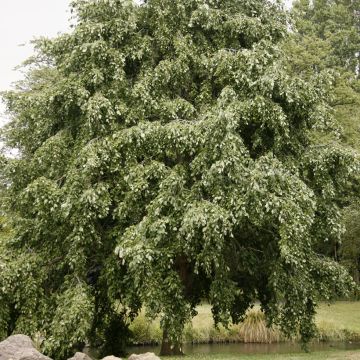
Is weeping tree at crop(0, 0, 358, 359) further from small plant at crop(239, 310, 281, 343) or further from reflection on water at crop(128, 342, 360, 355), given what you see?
small plant at crop(239, 310, 281, 343)

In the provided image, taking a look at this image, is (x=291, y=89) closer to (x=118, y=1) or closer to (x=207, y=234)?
(x=207, y=234)

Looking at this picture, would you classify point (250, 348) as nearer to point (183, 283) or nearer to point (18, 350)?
point (183, 283)

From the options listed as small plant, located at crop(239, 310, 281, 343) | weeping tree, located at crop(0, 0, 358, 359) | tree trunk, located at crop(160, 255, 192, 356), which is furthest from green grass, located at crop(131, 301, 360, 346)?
weeping tree, located at crop(0, 0, 358, 359)

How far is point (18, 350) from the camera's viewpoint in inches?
371

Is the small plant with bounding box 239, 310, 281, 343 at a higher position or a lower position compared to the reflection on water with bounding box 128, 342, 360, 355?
higher

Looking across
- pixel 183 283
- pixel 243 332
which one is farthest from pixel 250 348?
pixel 183 283

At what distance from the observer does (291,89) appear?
42.4ft

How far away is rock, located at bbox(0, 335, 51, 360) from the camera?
9211 mm

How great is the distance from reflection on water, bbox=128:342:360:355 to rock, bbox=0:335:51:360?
10.5 m

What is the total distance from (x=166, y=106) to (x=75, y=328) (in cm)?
576

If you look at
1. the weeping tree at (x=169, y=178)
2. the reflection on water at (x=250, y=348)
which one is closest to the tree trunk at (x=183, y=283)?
the weeping tree at (x=169, y=178)

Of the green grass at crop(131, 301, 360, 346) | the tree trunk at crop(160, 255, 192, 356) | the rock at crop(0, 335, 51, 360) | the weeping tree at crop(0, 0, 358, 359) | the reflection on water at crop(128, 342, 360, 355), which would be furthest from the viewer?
the green grass at crop(131, 301, 360, 346)

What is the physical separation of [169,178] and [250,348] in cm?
1079

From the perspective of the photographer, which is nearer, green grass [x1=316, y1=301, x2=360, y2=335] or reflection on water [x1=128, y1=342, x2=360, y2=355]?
reflection on water [x1=128, y1=342, x2=360, y2=355]
